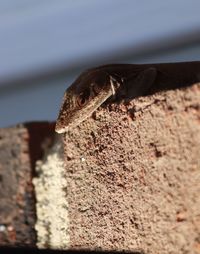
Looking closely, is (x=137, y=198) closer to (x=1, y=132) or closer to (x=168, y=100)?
(x=168, y=100)

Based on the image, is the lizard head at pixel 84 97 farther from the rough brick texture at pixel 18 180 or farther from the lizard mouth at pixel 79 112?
the rough brick texture at pixel 18 180

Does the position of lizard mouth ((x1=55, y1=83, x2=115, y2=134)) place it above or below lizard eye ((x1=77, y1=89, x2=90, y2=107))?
below

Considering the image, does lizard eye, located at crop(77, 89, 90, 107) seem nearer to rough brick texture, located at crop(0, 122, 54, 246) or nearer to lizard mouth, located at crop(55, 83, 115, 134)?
lizard mouth, located at crop(55, 83, 115, 134)

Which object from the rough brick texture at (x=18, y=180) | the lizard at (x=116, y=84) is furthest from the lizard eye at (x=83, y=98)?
the rough brick texture at (x=18, y=180)

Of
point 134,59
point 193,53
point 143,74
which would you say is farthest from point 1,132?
point 134,59

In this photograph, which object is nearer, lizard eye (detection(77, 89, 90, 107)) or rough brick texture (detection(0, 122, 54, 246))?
lizard eye (detection(77, 89, 90, 107))

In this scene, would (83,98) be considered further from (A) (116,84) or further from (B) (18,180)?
(B) (18,180)

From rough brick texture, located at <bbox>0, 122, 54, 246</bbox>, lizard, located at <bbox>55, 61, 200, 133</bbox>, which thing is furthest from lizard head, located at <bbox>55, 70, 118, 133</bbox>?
rough brick texture, located at <bbox>0, 122, 54, 246</bbox>

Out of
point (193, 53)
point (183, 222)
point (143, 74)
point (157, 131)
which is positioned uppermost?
point (193, 53)
